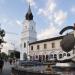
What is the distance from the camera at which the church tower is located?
339 feet

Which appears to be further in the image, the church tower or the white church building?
the church tower

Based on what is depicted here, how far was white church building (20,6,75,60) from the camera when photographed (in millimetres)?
79344

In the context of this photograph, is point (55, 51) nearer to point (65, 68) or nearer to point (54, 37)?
point (54, 37)

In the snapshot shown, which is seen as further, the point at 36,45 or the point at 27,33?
the point at 27,33

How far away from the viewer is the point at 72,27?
9.88 metres

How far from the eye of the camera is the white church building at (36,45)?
7934 centimetres

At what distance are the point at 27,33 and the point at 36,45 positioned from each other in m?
19.4

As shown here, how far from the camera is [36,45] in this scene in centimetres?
9000

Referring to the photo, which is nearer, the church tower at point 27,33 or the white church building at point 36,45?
the white church building at point 36,45

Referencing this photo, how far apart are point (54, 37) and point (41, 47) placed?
895 cm

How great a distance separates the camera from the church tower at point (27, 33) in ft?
339

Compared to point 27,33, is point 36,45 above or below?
below

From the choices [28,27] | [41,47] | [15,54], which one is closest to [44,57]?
[41,47]

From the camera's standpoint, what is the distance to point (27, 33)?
4274 inches
